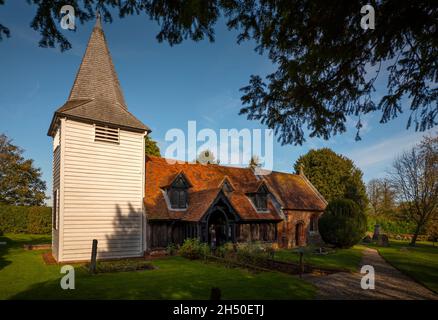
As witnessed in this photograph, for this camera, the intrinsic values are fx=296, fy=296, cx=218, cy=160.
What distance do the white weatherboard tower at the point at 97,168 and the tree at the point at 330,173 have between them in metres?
38.0

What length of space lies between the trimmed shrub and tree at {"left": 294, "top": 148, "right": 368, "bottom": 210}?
25797 millimetres

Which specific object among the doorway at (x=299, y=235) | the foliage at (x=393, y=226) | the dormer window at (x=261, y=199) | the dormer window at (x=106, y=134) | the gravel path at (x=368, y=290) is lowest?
the foliage at (x=393, y=226)

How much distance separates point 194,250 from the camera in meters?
17.5

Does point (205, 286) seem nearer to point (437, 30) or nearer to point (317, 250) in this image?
point (437, 30)

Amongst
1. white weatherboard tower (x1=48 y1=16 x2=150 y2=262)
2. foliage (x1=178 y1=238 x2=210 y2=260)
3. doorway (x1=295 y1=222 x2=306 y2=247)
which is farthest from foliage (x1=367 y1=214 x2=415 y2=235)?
white weatherboard tower (x1=48 y1=16 x2=150 y2=262)

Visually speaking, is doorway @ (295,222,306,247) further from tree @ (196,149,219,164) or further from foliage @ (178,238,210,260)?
tree @ (196,149,219,164)

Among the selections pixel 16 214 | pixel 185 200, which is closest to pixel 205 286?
pixel 185 200

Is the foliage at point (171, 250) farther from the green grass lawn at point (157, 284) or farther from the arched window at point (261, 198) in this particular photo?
the arched window at point (261, 198)

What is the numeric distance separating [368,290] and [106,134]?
633 inches

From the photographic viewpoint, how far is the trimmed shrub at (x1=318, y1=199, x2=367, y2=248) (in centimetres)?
2480

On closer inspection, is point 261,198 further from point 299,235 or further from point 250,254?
point 250,254

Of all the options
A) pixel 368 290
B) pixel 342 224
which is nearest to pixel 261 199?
pixel 342 224

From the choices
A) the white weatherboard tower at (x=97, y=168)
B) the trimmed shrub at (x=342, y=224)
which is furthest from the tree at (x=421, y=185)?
Result: the white weatherboard tower at (x=97, y=168)

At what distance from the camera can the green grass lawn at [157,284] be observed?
9625mm
